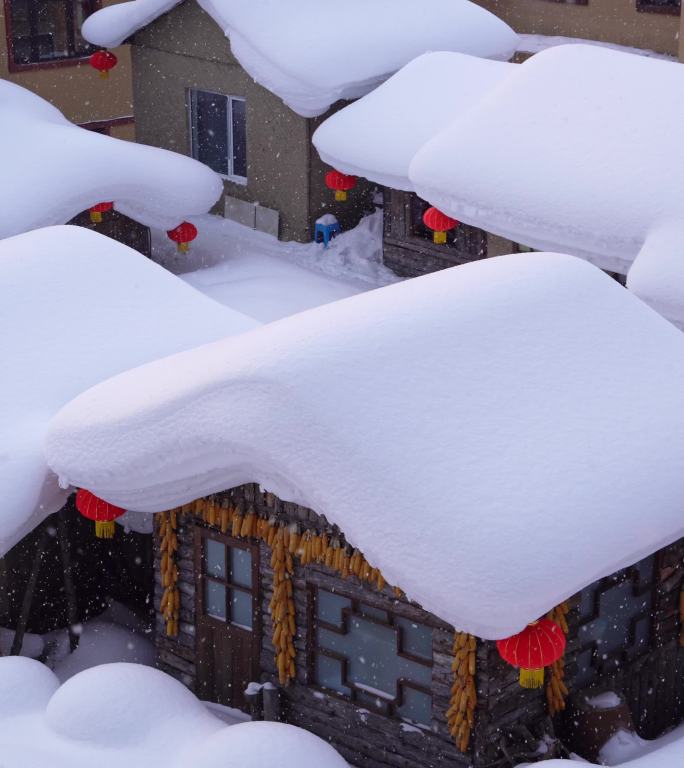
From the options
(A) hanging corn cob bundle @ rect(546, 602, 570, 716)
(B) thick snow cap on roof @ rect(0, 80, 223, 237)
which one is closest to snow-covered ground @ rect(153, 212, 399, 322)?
(B) thick snow cap on roof @ rect(0, 80, 223, 237)

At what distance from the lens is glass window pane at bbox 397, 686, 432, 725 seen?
1009 centimetres

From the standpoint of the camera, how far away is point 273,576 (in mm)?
10695

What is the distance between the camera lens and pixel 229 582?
11.1 metres

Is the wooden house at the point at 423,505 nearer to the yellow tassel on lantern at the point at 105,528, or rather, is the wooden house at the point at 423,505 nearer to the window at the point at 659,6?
the yellow tassel on lantern at the point at 105,528

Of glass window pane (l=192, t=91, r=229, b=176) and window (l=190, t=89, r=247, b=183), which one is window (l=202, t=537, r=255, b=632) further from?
glass window pane (l=192, t=91, r=229, b=176)

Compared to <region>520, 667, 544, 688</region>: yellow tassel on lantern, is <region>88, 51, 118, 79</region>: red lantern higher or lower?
lower

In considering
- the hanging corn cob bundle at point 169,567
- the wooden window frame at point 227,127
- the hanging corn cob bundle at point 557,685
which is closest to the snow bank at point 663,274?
the hanging corn cob bundle at point 557,685

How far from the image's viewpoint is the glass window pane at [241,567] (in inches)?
430

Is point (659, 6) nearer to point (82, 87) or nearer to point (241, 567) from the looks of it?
point (82, 87)

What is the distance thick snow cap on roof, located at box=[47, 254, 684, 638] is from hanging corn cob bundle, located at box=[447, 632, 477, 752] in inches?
57.4

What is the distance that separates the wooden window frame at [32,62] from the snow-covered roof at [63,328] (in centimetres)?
1458

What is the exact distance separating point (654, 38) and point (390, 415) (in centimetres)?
1815

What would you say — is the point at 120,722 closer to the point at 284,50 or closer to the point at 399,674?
the point at 399,674

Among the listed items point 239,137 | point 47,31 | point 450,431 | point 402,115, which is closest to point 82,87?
point 47,31
